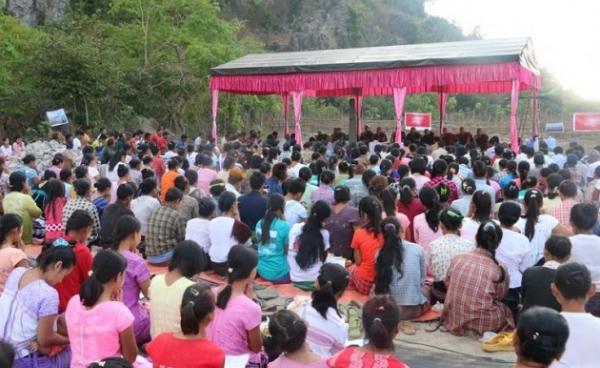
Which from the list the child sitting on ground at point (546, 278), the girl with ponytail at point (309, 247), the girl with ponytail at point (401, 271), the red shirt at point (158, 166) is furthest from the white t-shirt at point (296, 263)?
the red shirt at point (158, 166)

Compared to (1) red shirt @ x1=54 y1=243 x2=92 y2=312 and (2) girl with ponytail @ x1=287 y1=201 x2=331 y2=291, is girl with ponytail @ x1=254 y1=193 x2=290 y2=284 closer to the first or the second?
(2) girl with ponytail @ x1=287 y1=201 x2=331 y2=291

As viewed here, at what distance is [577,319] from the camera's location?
10.1ft

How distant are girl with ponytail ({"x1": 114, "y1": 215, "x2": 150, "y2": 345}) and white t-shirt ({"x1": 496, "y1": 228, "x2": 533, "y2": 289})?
2831mm

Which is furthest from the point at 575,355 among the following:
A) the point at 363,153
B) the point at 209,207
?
the point at 363,153

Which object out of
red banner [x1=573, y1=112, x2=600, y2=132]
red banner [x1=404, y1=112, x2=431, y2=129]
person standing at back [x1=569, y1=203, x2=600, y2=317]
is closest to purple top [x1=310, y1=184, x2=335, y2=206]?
person standing at back [x1=569, y1=203, x2=600, y2=317]

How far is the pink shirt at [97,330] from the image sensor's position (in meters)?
3.24

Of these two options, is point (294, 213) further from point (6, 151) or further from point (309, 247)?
point (6, 151)

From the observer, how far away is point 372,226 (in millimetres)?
5559

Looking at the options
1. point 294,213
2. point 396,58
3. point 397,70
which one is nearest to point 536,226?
point 294,213

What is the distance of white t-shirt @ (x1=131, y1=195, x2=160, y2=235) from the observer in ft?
22.8

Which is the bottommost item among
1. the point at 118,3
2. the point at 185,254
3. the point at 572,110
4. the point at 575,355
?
the point at 575,355

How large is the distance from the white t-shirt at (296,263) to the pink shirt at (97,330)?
265 centimetres

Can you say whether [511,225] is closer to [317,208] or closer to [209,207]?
[317,208]

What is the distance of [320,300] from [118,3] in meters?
20.7
